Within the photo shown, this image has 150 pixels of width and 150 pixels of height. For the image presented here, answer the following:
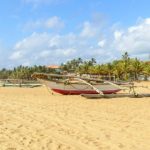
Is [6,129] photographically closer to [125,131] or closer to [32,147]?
[32,147]

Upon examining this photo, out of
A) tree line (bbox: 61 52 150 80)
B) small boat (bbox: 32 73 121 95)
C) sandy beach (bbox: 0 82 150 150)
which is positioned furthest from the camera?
tree line (bbox: 61 52 150 80)

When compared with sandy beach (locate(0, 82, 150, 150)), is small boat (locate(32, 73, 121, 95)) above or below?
above

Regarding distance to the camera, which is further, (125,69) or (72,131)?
(125,69)

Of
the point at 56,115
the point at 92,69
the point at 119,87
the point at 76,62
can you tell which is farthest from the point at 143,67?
the point at 56,115

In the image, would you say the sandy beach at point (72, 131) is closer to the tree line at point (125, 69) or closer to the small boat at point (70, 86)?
the small boat at point (70, 86)

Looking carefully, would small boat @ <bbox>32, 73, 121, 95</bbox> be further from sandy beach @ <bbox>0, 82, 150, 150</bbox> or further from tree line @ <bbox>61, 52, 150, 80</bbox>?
tree line @ <bbox>61, 52, 150, 80</bbox>

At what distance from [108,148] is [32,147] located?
148 cm

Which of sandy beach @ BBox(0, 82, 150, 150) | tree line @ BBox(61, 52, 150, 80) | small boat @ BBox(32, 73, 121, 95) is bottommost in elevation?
sandy beach @ BBox(0, 82, 150, 150)

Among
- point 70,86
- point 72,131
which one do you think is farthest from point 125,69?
point 72,131

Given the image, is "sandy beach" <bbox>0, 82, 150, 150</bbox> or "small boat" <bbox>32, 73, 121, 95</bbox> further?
"small boat" <bbox>32, 73, 121, 95</bbox>

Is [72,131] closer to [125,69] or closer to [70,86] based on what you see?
[70,86]

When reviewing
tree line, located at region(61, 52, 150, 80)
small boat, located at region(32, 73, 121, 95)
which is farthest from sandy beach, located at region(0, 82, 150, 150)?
tree line, located at region(61, 52, 150, 80)

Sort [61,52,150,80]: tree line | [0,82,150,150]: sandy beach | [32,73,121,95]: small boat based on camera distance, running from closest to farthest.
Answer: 1. [0,82,150,150]: sandy beach
2. [32,73,121,95]: small boat
3. [61,52,150,80]: tree line

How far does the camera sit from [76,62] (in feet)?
351
